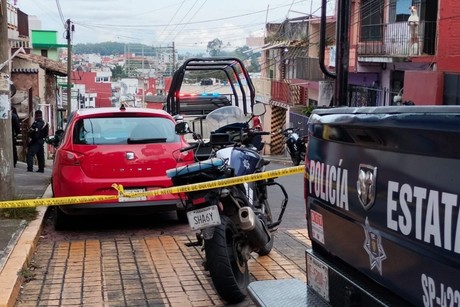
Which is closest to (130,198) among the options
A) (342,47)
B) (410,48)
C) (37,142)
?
(342,47)

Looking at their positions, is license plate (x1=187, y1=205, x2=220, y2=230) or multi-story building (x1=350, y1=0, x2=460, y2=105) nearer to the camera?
license plate (x1=187, y1=205, x2=220, y2=230)

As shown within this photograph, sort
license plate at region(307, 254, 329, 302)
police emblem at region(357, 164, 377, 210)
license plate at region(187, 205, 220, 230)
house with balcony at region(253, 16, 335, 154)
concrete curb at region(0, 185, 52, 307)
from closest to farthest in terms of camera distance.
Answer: police emblem at region(357, 164, 377, 210) < license plate at region(307, 254, 329, 302) < license plate at region(187, 205, 220, 230) < concrete curb at region(0, 185, 52, 307) < house with balcony at region(253, 16, 335, 154)

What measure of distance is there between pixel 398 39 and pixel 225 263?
18440 mm

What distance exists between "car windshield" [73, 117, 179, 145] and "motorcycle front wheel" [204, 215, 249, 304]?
2788mm

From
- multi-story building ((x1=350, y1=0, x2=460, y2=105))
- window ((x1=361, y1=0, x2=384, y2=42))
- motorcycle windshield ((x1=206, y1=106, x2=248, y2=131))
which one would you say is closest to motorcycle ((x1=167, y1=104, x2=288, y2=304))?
motorcycle windshield ((x1=206, y1=106, x2=248, y2=131))

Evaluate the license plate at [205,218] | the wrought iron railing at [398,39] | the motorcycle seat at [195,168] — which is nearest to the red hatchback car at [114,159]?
the motorcycle seat at [195,168]

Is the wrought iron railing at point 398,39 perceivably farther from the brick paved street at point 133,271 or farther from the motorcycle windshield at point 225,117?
the motorcycle windshield at point 225,117

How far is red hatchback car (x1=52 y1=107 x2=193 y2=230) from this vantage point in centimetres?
715

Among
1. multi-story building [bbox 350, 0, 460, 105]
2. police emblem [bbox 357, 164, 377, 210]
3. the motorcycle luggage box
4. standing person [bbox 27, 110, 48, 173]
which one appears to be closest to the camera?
the motorcycle luggage box

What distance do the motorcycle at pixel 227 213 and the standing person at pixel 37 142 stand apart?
1002cm

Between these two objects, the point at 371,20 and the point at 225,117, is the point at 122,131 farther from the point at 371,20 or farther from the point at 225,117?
the point at 371,20

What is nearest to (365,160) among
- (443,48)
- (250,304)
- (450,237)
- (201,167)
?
(450,237)

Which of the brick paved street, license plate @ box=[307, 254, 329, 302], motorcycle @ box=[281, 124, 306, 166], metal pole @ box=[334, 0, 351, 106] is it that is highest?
metal pole @ box=[334, 0, 351, 106]

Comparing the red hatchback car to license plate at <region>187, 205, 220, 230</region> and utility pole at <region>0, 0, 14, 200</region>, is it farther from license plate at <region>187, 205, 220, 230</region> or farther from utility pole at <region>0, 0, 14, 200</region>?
license plate at <region>187, 205, 220, 230</region>
